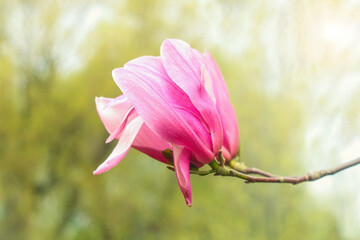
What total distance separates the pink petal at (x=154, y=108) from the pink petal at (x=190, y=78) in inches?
0.6

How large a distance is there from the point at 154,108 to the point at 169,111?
1 centimetres

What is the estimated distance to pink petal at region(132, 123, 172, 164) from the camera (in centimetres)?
30

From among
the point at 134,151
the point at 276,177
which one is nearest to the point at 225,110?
the point at 276,177

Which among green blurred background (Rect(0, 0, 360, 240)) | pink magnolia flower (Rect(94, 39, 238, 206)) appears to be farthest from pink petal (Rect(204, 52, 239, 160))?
green blurred background (Rect(0, 0, 360, 240))

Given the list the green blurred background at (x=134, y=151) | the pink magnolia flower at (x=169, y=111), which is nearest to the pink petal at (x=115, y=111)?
the pink magnolia flower at (x=169, y=111)

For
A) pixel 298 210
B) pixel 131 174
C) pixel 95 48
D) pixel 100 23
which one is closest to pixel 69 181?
pixel 131 174

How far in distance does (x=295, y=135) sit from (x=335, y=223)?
979 mm

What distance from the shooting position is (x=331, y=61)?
14.1 ft

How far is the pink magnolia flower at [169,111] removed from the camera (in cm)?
27

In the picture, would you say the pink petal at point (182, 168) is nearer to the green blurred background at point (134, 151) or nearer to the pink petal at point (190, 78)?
the pink petal at point (190, 78)

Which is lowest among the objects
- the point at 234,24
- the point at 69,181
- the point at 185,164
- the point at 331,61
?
the point at 69,181

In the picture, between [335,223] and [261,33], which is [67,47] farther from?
[335,223]

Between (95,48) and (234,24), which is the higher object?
(95,48)

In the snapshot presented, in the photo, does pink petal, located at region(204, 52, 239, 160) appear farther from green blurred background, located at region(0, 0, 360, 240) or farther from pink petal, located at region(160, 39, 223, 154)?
A: green blurred background, located at region(0, 0, 360, 240)
